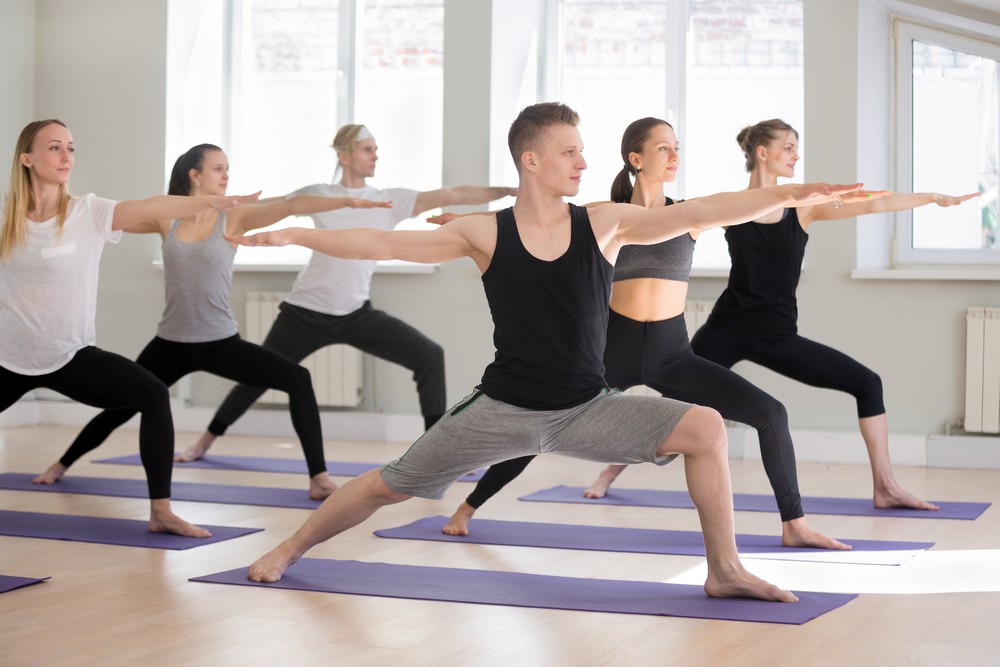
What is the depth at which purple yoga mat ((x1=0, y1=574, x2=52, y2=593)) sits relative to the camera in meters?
2.91

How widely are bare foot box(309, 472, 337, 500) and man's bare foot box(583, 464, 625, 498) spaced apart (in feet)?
3.00

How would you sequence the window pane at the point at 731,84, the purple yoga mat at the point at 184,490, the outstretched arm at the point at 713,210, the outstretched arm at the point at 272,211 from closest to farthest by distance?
the outstretched arm at the point at 713,210, the outstretched arm at the point at 272,211, the purple yoga mat at the point at 184,490, the window pane at the point at 731,84

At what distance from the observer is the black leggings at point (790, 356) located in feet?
12.9

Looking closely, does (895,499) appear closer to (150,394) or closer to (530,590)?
(530,590)

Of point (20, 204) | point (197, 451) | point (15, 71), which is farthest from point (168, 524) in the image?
point (15, 71)

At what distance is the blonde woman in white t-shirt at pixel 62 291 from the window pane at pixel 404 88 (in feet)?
9.83

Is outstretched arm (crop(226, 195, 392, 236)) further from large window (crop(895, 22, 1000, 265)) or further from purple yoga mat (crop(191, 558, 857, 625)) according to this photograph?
large window (crop(895, 22, 1000, 265))

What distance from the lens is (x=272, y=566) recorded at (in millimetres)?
2990

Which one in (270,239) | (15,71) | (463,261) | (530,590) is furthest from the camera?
(15,71)

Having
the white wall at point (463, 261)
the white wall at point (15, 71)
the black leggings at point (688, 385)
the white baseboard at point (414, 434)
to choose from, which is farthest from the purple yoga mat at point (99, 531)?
the white wall at point (15, 71)

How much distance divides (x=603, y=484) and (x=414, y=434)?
6.03ft

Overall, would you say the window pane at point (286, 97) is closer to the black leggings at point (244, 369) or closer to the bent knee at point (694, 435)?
the black leggings at point (244, 369)

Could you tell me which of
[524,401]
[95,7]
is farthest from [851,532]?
[95,7]

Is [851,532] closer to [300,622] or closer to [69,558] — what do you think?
[300,622]
